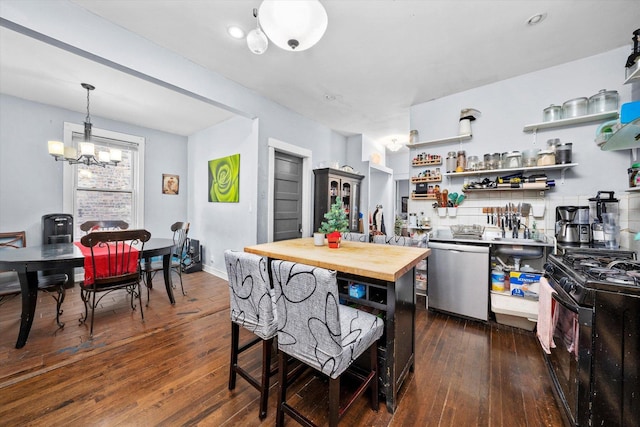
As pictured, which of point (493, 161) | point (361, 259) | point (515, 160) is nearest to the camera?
point (361, 259)

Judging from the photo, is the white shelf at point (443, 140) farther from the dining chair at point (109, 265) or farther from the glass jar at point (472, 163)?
the dining chair at point (109, 265)

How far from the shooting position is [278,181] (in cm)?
378

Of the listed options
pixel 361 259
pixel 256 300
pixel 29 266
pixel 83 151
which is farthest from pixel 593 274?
pixel 83 151

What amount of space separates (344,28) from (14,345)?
4.00 m

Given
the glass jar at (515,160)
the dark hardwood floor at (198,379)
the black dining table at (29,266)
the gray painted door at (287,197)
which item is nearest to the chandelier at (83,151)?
the black dining table at (29,266)

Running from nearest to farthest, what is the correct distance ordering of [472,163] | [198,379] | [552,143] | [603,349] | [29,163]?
[603,349] < [198,379] < [552,143] < [472,163] < [29,163]

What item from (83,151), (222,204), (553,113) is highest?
(553,113)

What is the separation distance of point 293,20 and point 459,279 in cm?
274

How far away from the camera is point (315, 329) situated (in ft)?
3.62

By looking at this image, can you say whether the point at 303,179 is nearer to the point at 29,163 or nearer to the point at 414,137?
the point at 414,137

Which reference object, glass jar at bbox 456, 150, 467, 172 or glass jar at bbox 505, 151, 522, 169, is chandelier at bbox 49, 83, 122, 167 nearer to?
glass jar at bbox 456, 150, 467, 172

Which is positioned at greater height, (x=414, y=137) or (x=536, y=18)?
(x=536, y=18)

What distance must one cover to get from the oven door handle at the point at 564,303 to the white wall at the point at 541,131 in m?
1.66

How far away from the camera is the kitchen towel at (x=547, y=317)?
1.46 meters
